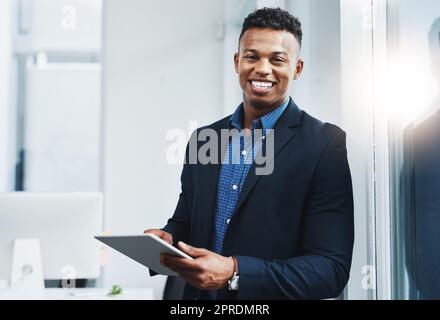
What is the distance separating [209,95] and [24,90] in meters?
0.71

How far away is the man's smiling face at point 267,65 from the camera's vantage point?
5.40 ft

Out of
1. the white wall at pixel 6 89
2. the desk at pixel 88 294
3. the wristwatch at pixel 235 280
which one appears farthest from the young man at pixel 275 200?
the white wall at pixel 6 89

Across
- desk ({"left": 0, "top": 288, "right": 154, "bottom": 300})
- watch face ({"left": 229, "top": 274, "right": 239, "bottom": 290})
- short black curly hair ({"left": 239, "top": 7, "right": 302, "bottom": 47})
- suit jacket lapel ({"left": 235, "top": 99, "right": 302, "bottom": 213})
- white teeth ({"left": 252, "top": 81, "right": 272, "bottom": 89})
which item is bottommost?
desk ({"left": 0, "top": 288, "right": 154, "bottom": 300})

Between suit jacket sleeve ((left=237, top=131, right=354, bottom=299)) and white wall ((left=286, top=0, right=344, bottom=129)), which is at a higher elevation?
white wall ((left=286, top=0, right=344, bottom=129))

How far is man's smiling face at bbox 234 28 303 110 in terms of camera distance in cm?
165

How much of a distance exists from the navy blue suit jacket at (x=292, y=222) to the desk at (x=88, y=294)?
437 mm

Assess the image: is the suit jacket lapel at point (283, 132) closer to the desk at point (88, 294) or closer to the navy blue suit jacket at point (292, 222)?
the navy blue suit jacket at point (292, 222)

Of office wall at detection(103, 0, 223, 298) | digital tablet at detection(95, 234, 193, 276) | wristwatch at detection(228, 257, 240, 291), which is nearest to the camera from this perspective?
digital tablet at detection(95, 234, 193, 276)

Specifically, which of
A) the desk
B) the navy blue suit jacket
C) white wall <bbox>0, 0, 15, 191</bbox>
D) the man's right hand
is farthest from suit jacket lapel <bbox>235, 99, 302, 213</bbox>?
white wall <bbox>0, 0, 15, 191</bbox>

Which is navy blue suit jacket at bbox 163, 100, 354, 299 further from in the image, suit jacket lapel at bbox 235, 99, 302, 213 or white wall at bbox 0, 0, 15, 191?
white wall at bbox 0, 0, 15, 191

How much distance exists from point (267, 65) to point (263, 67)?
0.01 meters

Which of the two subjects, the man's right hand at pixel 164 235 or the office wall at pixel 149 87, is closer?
the man's right hand at pixel 164 235

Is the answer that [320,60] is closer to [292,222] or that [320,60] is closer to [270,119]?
[270,119]
